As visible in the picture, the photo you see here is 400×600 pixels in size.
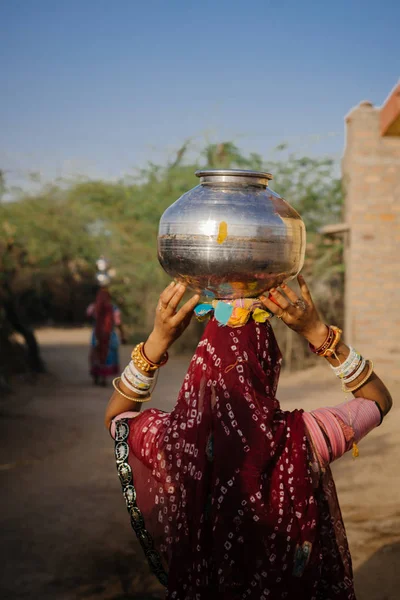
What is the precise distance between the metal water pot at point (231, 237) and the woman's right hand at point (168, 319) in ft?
0.16

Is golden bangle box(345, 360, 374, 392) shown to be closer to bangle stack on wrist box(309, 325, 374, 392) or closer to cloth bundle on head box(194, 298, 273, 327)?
bangle stack on wrist box(309, 325, 374, 392)

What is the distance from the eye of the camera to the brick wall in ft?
30.9

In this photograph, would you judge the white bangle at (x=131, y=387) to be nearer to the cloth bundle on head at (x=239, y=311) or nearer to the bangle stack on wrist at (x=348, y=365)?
the cloth bundle on head at (x=239, y=311)

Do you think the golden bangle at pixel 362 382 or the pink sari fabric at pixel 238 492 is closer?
the pink sari fabric at pixel 238 492

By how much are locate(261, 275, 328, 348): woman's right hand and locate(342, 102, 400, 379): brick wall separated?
7.74 meters

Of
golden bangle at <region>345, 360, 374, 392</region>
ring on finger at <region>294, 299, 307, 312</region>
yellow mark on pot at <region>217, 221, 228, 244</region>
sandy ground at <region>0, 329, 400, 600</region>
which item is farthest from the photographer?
sandy ground at <region>0, 329, 400, 600</region>

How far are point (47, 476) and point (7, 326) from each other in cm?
724

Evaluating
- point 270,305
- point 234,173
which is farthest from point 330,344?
point 234,173

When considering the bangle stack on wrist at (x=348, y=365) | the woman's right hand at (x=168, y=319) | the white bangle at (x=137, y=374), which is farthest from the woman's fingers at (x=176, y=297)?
the bangle stack on wrist at (x=348, y=365)

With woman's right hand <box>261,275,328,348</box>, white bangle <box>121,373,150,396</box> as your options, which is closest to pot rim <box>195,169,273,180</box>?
woman's right hand <box>261,275,328,348</box>

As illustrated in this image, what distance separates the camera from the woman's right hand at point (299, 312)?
186 cm

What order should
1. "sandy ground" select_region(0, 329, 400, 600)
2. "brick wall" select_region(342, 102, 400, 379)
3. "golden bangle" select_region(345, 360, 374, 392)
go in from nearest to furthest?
"golden bangle" select_region(345, 360, 374, 392), "sandy ground" select_region(0, 329, 400, 600), "brick wall" select_region(342, 102, 400, 379)

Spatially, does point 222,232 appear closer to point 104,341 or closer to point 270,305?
point 270,305

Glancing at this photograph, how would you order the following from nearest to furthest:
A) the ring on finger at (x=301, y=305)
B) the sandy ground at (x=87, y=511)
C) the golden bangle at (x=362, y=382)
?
the ring on finger at (x=301, y=305)
the golden bangle at (x=362, y=382)
the sandy ground at (x=87, y=511)
